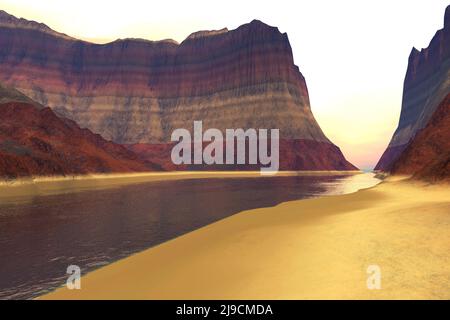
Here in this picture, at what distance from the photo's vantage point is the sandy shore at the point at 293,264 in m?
7.30

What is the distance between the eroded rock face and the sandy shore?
138185mm

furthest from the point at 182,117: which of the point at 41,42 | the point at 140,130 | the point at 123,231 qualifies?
the point at 123,231

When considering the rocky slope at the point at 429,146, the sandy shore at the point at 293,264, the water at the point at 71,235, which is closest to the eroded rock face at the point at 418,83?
the rocky slope at the point at 429,146

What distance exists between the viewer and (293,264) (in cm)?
928

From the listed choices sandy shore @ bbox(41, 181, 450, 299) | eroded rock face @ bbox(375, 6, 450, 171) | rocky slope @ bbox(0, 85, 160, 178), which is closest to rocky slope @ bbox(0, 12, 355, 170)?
eroded rock face @ bbox(375, 6, 450, 171)

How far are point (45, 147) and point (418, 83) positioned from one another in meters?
177

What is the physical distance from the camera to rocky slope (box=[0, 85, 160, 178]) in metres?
67.3

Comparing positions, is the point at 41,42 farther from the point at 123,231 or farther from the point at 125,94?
the point at 123,231

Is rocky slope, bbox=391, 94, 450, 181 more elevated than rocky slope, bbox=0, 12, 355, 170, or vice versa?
rocky slope, bbox=0, 12, 355, 170

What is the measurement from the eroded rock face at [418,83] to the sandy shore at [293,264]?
138185mm

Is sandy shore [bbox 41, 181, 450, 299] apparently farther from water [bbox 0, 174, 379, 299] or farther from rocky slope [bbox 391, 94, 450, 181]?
rocky slope [bbox 391, 94, 450, 181]

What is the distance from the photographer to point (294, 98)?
158750 millimetres

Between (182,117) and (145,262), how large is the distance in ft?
527

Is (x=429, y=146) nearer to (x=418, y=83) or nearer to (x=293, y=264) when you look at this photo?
(x=293, y=264)
